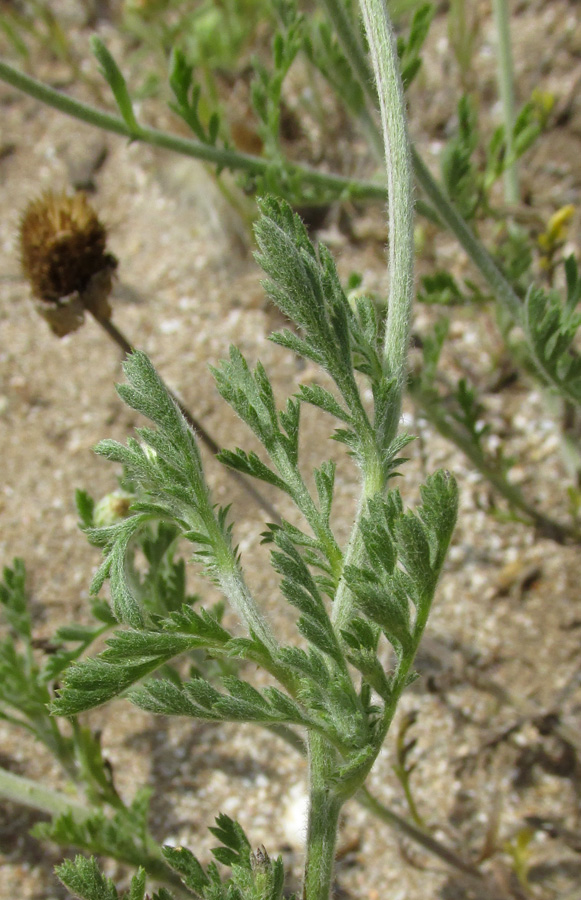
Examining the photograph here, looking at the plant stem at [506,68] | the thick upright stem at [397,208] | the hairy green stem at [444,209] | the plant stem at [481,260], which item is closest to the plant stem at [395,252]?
the thick upright stem at [397,208]

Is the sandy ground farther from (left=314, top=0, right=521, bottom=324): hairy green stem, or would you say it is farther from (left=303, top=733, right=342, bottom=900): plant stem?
(left=303, top=733, right=342, bottom=900): plant stem

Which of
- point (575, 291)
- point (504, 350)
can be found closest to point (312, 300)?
point (575, 291)

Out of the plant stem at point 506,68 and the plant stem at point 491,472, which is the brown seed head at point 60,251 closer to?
the plant stem at point 491,472

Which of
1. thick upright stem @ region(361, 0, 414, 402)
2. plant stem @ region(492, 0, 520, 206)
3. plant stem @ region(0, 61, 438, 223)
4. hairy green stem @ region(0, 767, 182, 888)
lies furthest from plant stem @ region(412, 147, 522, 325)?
hairy green stem @ region(0, 767, 182, 888)

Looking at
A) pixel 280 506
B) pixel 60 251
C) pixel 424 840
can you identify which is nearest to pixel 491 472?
pixel 280 506

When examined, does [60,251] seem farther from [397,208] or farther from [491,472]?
[491,472]
